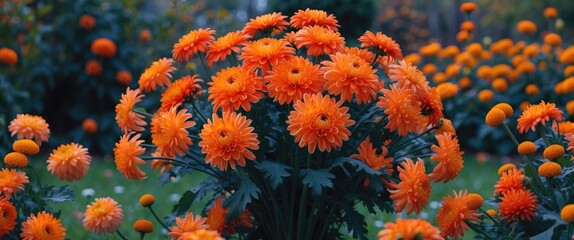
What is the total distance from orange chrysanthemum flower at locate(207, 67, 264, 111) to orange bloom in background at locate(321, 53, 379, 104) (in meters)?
0.23

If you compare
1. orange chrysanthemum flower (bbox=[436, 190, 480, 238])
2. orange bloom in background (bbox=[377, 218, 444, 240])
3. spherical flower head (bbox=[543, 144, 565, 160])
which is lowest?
orange bloom in background (bbox=[377, 218, 444, 240])

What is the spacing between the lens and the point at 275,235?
2.59 m

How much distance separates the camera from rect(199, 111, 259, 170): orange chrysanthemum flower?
7.18ft

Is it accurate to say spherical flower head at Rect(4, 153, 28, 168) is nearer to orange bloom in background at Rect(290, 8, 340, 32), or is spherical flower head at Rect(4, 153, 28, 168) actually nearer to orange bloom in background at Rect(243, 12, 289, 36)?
orange bloom in background at Rect(243, 12, 289, 36)

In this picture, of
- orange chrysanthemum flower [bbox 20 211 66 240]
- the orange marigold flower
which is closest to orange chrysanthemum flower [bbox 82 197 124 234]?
orange chrysanthemum flower [bbox 20 211 66 240]

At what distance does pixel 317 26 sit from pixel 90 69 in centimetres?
500

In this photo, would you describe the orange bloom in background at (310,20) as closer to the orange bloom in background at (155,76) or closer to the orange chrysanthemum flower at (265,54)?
the orange chrysanthemum flower at (265,54)

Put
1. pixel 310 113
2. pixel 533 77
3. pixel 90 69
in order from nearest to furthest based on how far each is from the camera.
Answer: pixel 310 113
pixel 533 77
pixel 90 69

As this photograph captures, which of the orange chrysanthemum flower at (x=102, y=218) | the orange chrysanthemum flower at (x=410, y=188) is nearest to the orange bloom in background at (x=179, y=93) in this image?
the orange chrysanthemum flower at (x=102, y=218)

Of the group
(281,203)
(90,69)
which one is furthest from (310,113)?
(90,69)

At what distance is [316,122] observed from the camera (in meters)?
2.18

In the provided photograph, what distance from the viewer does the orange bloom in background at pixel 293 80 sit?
229 cm

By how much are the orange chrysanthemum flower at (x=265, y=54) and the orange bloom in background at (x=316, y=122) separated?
0.72 feet

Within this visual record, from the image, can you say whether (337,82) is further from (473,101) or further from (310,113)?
(473,101)
